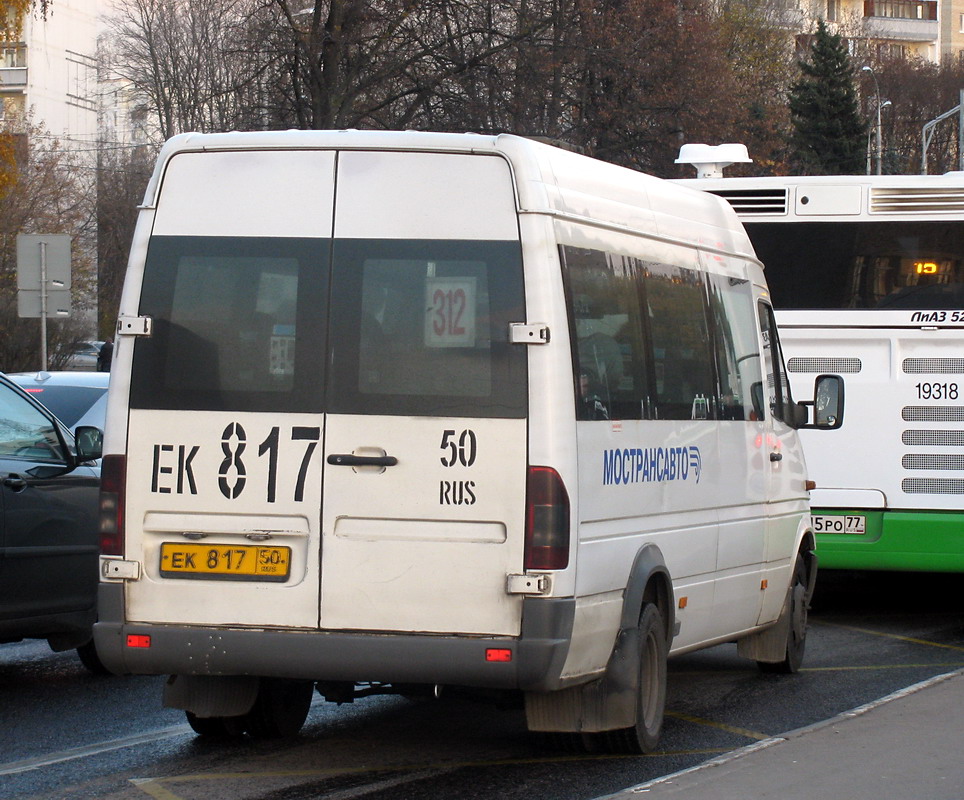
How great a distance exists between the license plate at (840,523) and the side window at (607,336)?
15.8ft

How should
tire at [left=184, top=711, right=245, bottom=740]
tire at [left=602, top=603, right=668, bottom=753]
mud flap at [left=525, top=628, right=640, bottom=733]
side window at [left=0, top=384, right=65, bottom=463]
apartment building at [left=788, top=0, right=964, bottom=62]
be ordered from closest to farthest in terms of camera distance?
mud flap at [left=525, top=628, right=640, bottom=733] → tire at [left=602, top=603, right=668, bottom=753] → tire at [left=184, top=711, right=245, bottom=740] → side window at [left=0, top=384, right=65, bottom=463] → apartment building at [left=788, top=0, right=964, bottom=62]

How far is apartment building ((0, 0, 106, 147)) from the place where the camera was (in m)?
73.3

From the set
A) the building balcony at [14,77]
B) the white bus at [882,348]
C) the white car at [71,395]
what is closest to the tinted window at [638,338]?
the white bus at [882,348]

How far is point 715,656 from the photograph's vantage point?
10430 mm

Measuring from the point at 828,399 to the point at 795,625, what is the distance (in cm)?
135

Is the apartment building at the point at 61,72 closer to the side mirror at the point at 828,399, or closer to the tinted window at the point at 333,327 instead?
the side mirror at the point at 828,399

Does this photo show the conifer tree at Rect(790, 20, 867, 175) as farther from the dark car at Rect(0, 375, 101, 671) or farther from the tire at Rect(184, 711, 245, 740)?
the tire at Rect(184, 711, 245, 740)

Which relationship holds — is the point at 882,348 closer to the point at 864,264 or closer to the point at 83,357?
the point at 864,264

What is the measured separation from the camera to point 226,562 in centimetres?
623

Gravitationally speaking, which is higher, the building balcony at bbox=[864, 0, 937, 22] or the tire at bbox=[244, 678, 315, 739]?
the building balcony at bbox=[864, 0, 937, 22]

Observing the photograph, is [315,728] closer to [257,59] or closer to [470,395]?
[470,395]

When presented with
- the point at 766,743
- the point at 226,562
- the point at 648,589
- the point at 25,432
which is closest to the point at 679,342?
the point at 648,589

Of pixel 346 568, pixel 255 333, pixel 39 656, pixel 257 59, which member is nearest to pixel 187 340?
pixel 255 333

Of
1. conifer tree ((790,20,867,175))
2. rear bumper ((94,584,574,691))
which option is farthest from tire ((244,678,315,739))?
conifer tree ((790,20,867,175))
